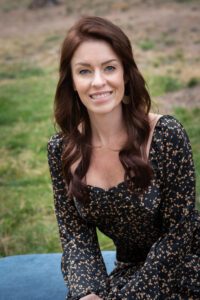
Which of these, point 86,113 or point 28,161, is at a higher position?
point 86,113

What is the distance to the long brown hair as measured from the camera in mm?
2234

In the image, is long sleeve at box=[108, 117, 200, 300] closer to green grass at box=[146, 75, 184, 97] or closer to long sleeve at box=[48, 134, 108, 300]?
long sleeve at box=[48, 134, 108, 300]

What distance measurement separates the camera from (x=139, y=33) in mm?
11805

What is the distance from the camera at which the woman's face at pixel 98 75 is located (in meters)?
2.24

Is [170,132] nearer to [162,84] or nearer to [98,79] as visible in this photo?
[98,79]

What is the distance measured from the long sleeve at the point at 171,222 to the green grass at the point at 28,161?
0.65 meters

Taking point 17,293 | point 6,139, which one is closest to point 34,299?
point 17,293

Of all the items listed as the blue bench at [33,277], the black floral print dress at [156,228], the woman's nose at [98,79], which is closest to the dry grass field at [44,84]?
the black floral print dress at [156,228]

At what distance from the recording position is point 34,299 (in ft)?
9.46

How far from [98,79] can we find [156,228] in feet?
1.94

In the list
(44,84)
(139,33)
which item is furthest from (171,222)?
(139,33)

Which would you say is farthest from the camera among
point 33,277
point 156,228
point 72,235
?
point 33,277

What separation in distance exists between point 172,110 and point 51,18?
9.57 meters

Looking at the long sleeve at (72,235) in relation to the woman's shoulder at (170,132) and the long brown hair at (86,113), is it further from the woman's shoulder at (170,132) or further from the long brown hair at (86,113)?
the woman's shoulder at (170,132)
